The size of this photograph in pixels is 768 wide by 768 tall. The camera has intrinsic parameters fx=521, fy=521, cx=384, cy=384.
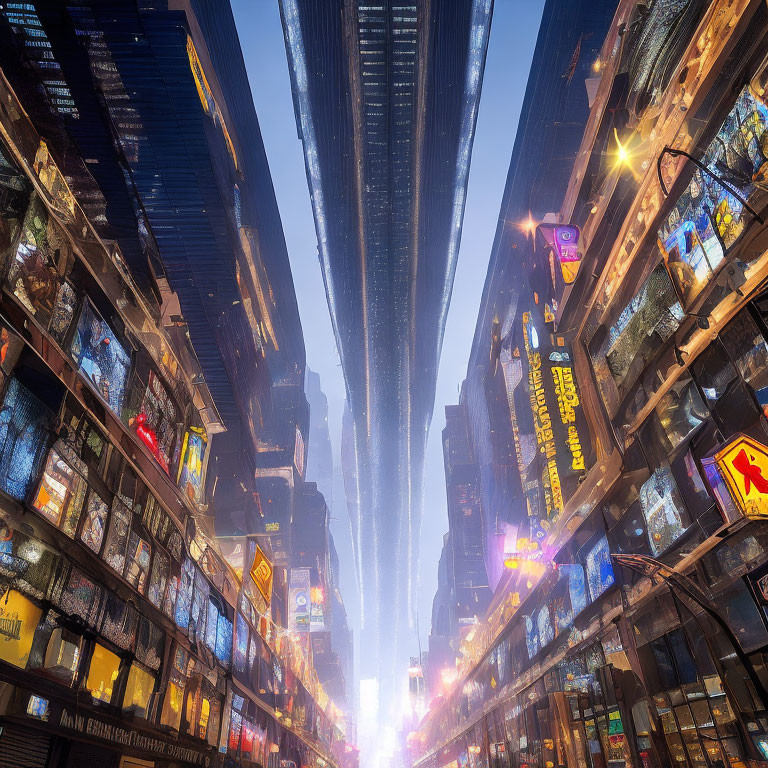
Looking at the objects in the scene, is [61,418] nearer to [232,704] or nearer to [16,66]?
[16,66]

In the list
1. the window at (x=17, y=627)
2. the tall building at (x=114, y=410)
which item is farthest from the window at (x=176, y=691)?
the window at (x=17, y=627)

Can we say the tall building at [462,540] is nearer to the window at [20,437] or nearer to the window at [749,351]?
the window at [749,351]

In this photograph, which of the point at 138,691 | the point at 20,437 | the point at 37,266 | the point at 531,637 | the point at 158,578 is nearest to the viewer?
the point at 20,437

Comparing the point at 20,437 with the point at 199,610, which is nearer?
the point at 20,437

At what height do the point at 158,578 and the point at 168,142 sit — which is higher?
the point at 168,142

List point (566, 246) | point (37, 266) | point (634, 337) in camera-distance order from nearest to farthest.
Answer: point (37, 266) < point (634, 337) < point (566, 246)

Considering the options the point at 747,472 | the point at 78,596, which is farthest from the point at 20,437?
the point at 747,472

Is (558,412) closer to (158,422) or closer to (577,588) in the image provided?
(577,588)

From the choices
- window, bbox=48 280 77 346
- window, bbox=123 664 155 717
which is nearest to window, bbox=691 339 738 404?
window, bbox=48 280 77 346
